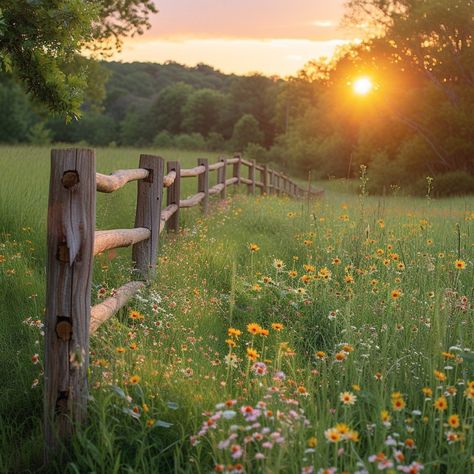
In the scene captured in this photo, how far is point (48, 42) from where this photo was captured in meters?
7.12

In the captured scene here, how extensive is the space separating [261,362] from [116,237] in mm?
1677

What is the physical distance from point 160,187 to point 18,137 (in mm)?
61786

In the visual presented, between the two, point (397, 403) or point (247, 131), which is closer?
point (397, 403)

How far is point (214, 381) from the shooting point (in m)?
3.80

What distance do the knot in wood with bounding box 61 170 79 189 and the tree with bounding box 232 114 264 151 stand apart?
76497 mm

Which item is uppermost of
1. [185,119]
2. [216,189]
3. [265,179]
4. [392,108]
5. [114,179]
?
[185,119]

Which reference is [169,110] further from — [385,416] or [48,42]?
[385,416]

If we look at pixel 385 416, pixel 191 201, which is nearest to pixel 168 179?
pixel 191 201

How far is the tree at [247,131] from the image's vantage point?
79.4 meters

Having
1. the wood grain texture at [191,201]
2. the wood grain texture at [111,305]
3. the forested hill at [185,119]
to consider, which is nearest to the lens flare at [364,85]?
the wood grain texture at [191,201]

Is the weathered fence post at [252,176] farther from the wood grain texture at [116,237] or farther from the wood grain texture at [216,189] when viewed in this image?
the wood grain texture at [116,237]

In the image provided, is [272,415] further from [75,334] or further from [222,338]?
[222,338]

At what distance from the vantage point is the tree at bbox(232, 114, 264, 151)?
79.4 meters

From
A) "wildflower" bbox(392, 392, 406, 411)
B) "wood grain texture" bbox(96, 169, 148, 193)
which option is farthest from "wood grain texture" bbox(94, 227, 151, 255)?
"wildflower" bbox(392, 392, 406, 411)
